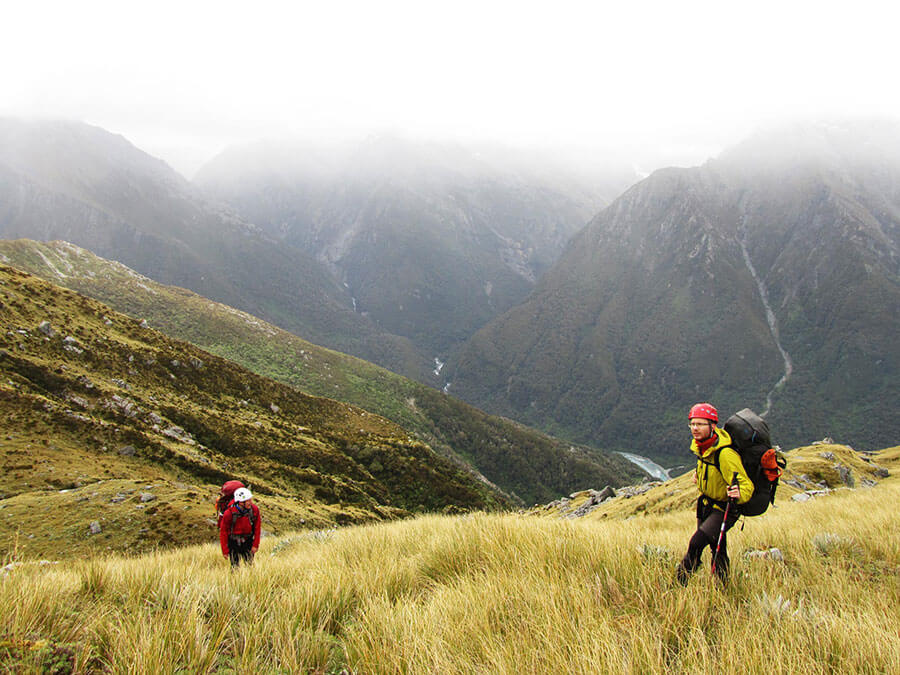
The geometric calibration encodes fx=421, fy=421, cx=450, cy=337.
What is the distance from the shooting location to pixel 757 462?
15.3 feet

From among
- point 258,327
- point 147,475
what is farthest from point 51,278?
point 147,475

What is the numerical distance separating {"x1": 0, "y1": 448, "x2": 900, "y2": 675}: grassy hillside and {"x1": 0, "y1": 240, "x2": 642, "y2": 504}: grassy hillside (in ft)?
380

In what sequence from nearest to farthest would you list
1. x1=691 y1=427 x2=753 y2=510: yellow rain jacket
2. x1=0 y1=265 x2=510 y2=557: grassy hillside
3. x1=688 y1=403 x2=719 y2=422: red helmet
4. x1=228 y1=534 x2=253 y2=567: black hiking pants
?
1. x1=691 y1=427 x2=753 y2=510: yellow rain jacket
2. x1=688 y1=403 x2=719 y2=422: red helmet
3. x1=228 y1=534 x2=253 y2=567: black hiking pants
4. x1=0 y1=265 x2=510 y2=557: grassy hillside

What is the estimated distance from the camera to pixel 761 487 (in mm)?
4656

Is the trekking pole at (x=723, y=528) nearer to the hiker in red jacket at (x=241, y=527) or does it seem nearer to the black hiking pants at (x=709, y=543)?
the black hiking pants at (x=709, y=543)

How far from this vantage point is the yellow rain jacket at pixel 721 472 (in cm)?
452

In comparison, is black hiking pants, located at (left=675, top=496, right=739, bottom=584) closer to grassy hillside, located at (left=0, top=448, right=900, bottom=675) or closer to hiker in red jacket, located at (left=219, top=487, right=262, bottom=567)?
grassy hillside, located at (left=0, top=448, right=900, bottom=675)

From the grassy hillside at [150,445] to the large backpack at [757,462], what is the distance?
6357 millimetres

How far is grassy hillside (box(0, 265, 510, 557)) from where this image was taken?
18.8 metres

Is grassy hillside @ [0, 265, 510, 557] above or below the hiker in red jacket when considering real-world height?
below

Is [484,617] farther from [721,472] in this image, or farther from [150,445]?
[150,445]

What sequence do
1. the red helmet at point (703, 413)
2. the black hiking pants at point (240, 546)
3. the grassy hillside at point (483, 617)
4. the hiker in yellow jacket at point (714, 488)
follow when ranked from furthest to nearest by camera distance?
the black hiking pants at point (240, 546)
the red helmet at point (703, 413)
the hiker in yellow jacket at point (714, 488)
the grassy hillside at point (483, 617)

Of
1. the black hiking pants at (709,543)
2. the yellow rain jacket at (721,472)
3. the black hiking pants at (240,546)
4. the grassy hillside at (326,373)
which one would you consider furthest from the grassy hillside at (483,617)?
the grassy hillside at (326,373)

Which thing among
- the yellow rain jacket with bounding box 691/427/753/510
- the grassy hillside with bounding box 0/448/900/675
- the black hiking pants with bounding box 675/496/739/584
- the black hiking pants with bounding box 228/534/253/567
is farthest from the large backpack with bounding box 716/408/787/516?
the black hiking pants with bounding box 228/534/253/567
